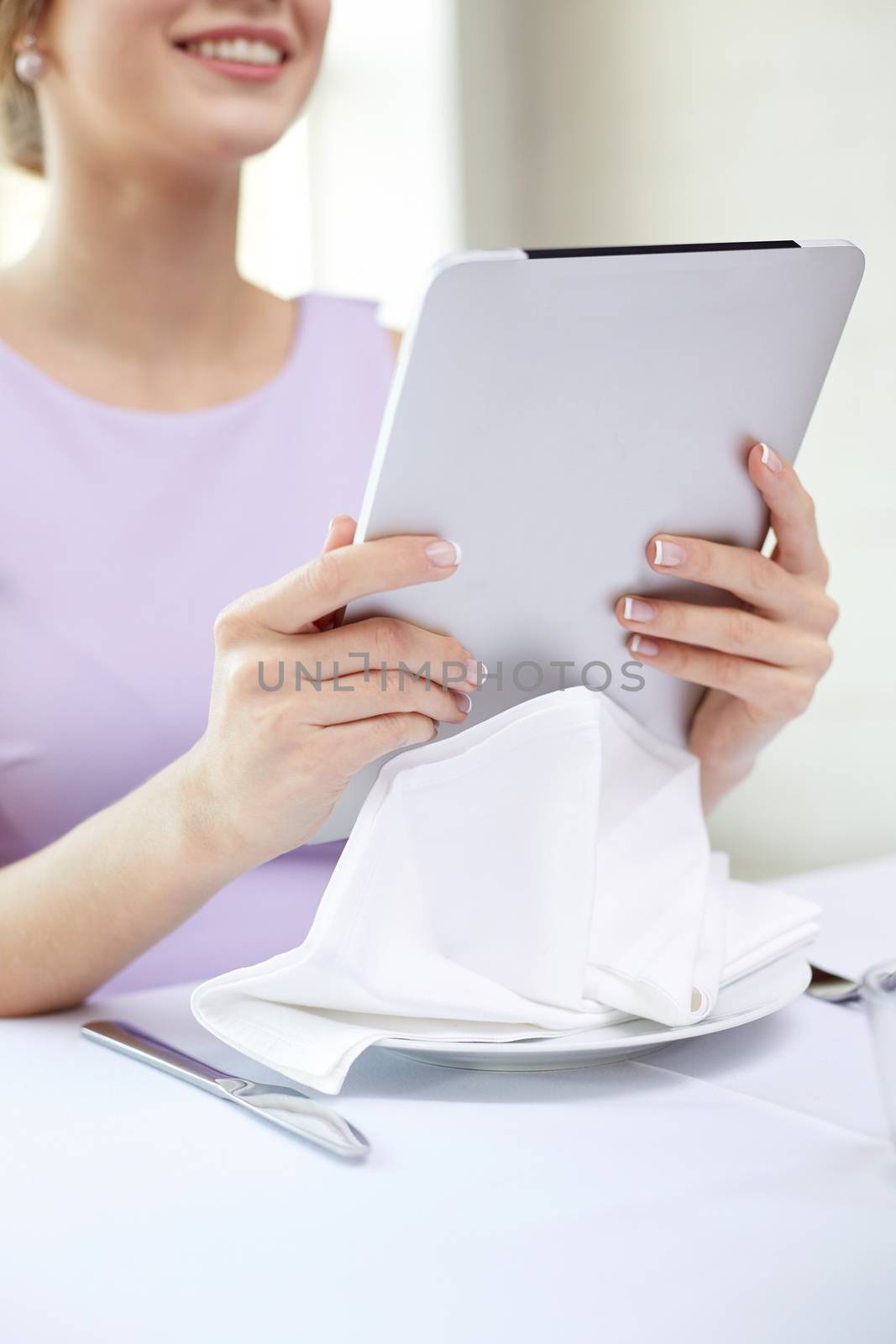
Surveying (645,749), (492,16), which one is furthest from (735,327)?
(492,16)

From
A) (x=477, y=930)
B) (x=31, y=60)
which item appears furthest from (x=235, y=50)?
(x=477, y=930)

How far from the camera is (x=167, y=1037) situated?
63 centimetres

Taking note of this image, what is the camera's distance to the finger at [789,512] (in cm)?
67

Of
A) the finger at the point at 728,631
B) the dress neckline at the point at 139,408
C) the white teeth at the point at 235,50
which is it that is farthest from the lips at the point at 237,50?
the finger at the point at 728,631

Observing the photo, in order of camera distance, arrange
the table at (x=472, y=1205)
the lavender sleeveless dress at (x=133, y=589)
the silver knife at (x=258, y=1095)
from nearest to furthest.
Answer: the table at (x=472, y=1205), the silver knife at (x=258, y=1095), the lavender sleeveless dress at (x=133, y=589)

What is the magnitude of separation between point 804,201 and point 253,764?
1.04 metres

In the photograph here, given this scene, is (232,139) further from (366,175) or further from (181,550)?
(366,175)

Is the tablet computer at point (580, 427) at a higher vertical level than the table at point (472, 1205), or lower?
higher

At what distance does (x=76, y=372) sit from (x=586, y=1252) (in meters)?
0.89

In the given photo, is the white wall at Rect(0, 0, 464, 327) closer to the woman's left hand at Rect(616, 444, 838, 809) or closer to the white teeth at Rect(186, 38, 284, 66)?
the white teeth at Rect(186, 38, 284, 66)

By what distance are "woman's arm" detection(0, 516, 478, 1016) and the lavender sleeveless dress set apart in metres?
0.26

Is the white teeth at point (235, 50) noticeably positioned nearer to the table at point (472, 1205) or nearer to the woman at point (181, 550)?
the woman at point (181, 550)

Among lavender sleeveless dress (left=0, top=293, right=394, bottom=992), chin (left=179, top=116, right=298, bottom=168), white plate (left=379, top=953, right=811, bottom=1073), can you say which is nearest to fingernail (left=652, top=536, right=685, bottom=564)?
white plate (left=379, top=953, right=811, bottom=1073)

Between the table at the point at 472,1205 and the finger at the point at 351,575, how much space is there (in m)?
0.21
